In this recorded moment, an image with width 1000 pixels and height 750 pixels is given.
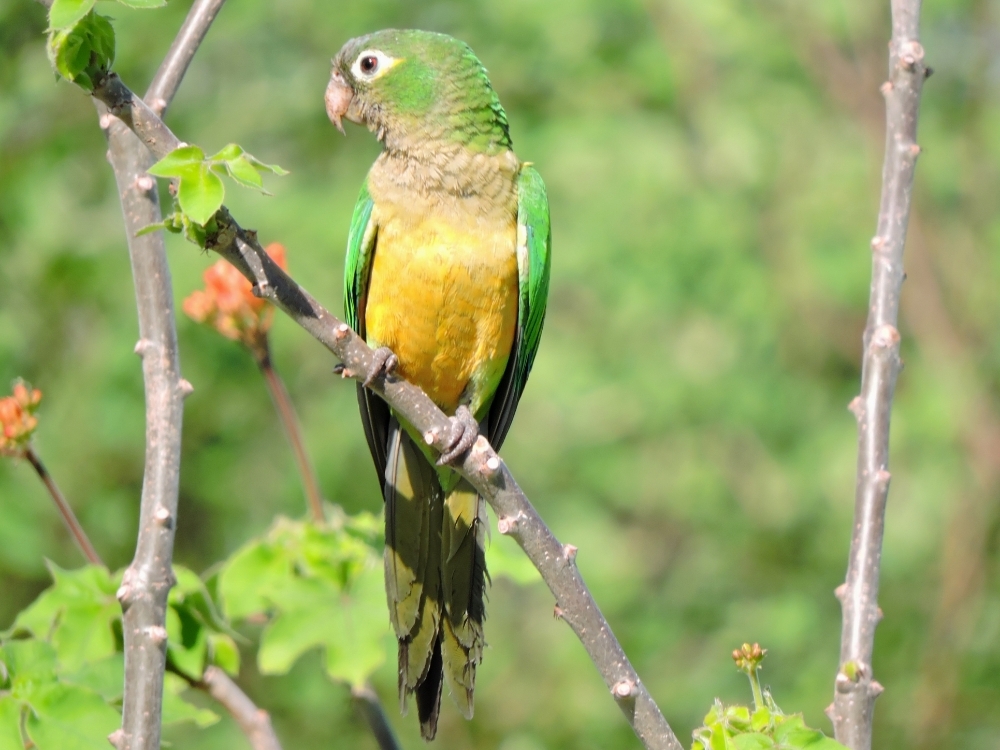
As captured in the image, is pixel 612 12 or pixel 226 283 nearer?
pixel 226 283

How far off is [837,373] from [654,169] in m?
2.24

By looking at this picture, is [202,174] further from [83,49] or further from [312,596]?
[312,596]

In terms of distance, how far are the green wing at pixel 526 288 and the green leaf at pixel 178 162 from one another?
183 centimetres

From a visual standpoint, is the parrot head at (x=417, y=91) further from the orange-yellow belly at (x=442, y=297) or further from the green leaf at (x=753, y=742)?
the green leaf at (x=753, y=742)

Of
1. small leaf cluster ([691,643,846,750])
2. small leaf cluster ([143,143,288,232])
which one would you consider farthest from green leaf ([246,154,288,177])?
small leaf cluster ([691,643,846,750])

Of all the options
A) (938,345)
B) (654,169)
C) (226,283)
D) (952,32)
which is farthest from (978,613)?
(226,283)

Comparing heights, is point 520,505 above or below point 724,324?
below

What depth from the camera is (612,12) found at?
765 cm

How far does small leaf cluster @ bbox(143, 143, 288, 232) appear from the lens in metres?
1.77

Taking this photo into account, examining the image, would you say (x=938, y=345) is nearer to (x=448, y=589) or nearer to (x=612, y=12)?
(x=612, y=12)

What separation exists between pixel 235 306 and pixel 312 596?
2.89ft

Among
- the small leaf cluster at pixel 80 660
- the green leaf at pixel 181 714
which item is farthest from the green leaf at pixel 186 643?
the green leaf at pixel 181 714

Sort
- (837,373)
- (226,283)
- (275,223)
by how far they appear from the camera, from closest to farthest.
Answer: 1. (226,283)
2. (275,223)
3. (837,373)

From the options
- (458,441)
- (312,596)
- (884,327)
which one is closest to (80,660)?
(312,596)
